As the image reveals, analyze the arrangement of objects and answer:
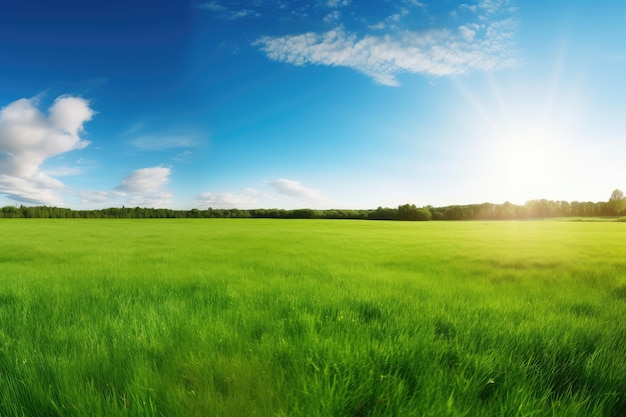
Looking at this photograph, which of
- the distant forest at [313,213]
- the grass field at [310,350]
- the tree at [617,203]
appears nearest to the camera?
the grass field at [310,350]

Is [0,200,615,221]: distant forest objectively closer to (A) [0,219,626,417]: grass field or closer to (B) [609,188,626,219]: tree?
(B) [609,188,626,219]: tree

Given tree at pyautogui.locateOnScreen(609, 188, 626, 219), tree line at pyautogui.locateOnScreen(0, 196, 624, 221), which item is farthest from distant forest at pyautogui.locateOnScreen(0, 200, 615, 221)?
tree at pyautogui.locateOnScreen(609, 188, 626, 219)

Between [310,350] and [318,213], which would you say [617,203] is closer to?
[318,213]

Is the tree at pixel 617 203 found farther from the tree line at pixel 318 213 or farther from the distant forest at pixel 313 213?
the distant forest at pixel 313 213

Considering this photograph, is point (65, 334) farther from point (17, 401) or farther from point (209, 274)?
point (209, 274)

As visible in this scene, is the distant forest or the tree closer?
the distant forest

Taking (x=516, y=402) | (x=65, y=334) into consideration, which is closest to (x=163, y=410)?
(x=65, y=334)

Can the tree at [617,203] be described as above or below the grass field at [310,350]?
above

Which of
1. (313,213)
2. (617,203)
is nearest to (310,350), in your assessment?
(313,213)

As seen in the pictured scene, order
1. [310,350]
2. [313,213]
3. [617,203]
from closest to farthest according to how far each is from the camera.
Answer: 1. [310,350]
2. [313,213]
3. [617,203]

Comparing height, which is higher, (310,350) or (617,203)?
(617,203)

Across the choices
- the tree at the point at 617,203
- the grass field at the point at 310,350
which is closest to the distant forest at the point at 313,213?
the tree at the point at 617,203

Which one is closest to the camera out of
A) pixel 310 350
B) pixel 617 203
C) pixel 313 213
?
pixel 310 350

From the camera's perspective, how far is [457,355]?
2.79m
